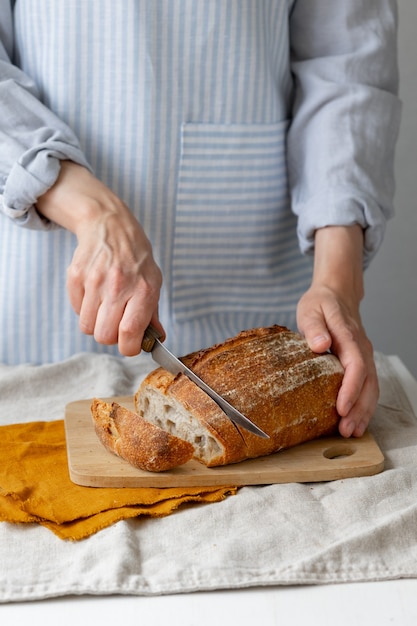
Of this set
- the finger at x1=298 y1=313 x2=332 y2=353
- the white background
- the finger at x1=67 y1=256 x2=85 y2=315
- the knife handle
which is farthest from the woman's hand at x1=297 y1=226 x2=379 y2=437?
the white background

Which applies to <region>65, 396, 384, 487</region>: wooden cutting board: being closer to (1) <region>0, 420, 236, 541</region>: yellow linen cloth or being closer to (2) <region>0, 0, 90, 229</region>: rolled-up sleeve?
(1) <region>0, 420, 236, 541</region>: yellow linen cloth

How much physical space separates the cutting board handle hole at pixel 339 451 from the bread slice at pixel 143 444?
22 centimetres

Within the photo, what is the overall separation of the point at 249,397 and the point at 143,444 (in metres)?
0.16

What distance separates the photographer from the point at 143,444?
44.8 inches

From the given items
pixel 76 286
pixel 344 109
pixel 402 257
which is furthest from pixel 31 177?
pixel 402 257

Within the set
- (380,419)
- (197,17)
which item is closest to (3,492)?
(380,419)

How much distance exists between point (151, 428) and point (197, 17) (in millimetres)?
739

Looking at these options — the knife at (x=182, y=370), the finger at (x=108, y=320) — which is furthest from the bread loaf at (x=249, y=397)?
the finger at (x=108, y=320)

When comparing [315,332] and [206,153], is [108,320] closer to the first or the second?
[315,332]

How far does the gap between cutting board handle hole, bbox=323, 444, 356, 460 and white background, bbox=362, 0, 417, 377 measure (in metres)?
1.28

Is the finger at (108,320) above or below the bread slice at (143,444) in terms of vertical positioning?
above

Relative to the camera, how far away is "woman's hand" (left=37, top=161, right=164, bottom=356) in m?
1.19

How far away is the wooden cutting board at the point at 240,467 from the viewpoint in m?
1.14

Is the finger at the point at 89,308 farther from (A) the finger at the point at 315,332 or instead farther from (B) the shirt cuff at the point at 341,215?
(B) the shirt cuff at the point at 341,215
